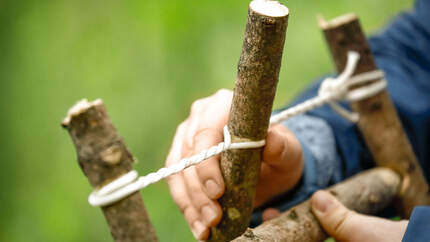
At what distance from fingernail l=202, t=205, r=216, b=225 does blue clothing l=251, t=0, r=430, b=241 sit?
7.7 inches

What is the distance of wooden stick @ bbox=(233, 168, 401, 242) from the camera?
541 mm

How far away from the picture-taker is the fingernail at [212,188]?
55 centimetres


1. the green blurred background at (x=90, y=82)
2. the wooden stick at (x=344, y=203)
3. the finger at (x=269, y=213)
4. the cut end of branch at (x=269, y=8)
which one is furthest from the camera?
the green blurred background at (x=90, y=82)

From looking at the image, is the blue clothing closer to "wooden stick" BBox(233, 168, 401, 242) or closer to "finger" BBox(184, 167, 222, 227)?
"wooden stick" BBox(233, 168, 401, 242)

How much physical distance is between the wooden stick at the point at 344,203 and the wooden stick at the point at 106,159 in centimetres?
13

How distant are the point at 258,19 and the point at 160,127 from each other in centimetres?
164

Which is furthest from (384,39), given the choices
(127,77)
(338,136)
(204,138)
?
(127,77)

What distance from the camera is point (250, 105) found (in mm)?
486

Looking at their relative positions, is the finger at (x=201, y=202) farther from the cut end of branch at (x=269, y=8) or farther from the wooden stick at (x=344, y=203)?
the cut end of branch at (x=269, y=8)

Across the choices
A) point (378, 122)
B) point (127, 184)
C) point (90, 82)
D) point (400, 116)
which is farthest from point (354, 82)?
point (90, 82)

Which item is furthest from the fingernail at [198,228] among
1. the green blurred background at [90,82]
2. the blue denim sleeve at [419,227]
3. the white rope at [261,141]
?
the green blurred background at [90,82]

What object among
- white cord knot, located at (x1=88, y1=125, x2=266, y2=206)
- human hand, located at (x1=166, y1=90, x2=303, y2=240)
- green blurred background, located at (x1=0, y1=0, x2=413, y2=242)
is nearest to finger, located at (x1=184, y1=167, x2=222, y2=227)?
human hand, located at (x1=166, y1=90, x2=303, y2=240)

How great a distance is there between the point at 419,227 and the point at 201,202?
275 mm

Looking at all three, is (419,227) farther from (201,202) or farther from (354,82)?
(354,82)
